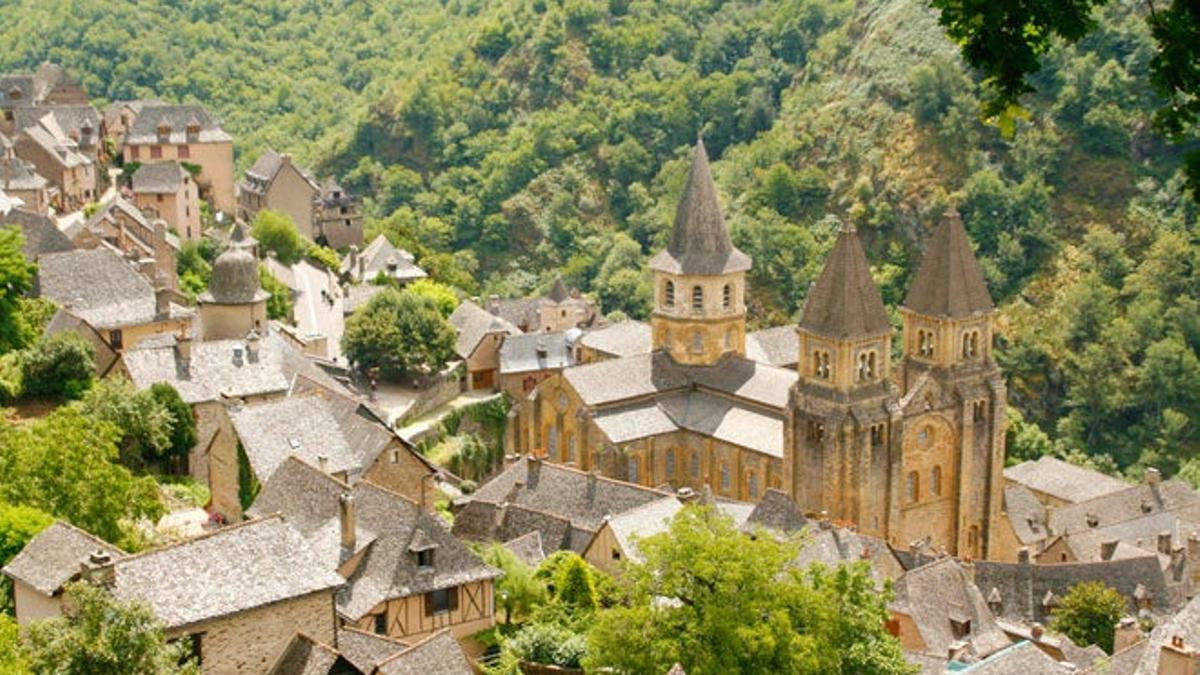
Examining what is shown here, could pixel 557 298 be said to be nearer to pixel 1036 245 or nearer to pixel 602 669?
pixel 1036 245

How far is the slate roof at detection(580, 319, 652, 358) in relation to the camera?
7288 centimetres

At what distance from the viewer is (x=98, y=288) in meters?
61.1

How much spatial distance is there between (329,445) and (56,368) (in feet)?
31.9

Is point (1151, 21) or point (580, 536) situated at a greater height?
point (1151, 21)

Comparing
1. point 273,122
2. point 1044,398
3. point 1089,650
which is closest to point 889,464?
point 1089,650

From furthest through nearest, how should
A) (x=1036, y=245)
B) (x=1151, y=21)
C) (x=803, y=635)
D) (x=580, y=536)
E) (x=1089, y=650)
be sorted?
(x=1036, y=245) → (x=580, y=536) → (x=1089, y=650) → (x=803, y=635) → (x=1151, y=21)

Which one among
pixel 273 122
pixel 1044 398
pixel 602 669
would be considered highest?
pixel 273 122

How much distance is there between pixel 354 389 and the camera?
66688 mm

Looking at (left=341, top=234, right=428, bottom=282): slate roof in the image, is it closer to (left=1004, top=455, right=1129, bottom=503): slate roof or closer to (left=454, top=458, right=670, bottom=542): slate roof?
(left=1004, top=455, right=1129, bottom=503): slate roof

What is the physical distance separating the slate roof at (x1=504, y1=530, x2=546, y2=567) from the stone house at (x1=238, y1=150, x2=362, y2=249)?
46629mm

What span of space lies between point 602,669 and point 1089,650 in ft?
56.9

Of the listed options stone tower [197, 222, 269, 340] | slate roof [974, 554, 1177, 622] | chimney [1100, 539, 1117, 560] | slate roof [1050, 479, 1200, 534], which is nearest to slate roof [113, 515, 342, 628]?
slate roof [974, 554, 1177, 622]

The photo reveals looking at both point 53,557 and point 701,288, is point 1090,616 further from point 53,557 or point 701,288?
point 53,557

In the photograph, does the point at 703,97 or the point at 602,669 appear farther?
the point at 703,97
